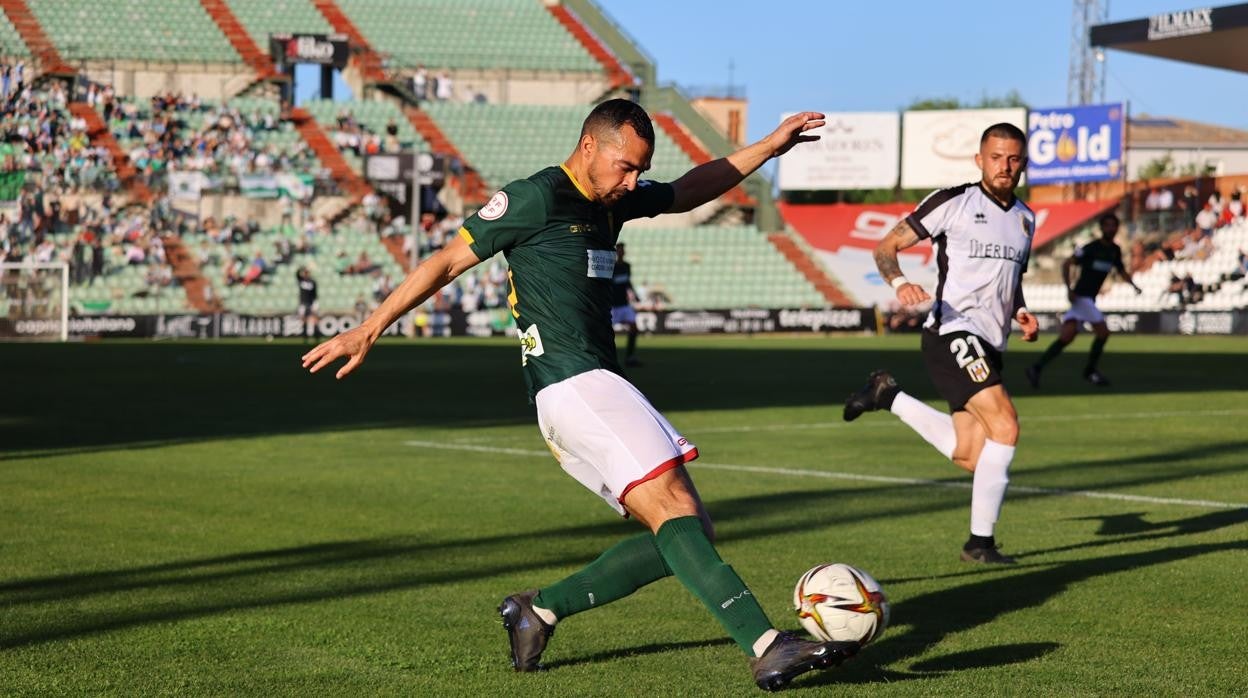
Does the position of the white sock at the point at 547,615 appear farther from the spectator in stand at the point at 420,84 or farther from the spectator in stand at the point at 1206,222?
the spectator in stand at the point at 1206,222

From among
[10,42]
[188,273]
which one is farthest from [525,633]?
[10,42]

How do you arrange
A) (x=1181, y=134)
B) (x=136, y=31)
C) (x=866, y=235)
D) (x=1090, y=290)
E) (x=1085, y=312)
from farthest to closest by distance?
(x=1181, y=134) < (x=866, y=235) < (x=136, y=31) < (x=1090, y=290) < (x=1085, y=312)

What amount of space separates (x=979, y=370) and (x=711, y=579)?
410 centimetres

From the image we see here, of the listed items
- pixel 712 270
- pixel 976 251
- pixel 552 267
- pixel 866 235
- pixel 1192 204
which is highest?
pixel 1192 204

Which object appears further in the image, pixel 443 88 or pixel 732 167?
pixel 443 88

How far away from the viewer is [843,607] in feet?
19.0

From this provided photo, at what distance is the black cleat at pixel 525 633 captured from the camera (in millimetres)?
5984

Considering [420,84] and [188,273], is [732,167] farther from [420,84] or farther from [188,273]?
[420,84]

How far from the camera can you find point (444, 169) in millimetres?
50562

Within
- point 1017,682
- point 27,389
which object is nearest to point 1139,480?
point 1017,682

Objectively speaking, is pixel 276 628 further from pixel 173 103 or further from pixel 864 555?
pixel 173 103

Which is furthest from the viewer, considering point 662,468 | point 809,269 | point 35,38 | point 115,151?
point 809,269

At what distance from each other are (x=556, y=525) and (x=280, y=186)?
41219 millimetres

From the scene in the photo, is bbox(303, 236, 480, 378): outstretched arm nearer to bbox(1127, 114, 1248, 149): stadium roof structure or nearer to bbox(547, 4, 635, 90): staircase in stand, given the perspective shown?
bbox(547, 4, 635, 90): staircase in stand
